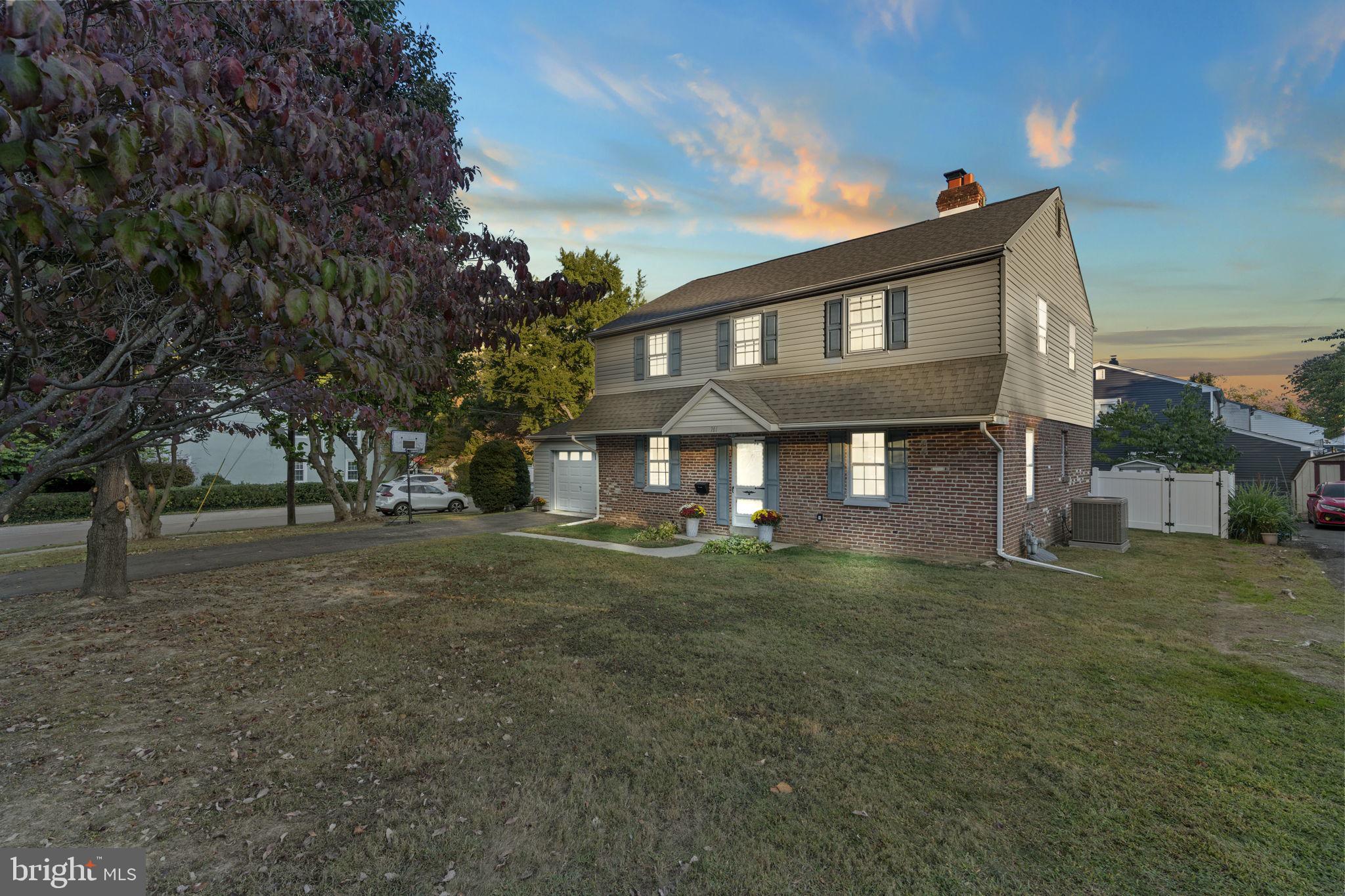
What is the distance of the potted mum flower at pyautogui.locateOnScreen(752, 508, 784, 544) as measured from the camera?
43.9 feet

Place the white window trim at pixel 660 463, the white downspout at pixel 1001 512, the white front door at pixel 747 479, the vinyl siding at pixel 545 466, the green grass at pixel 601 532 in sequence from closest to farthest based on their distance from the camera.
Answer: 1. the white downspout at pixel 1001 512
2. the green grass at pixel 601 532
3. the white front door at pixel 747 479
4. the white window trim at pixel 660 463
5. the vinyl siding at pixel 545 466

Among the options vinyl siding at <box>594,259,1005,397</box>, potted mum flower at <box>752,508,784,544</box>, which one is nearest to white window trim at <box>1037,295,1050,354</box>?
vinyl siding at <box>594,259,1005,397</box>

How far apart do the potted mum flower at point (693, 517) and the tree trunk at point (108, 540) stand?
1066cm

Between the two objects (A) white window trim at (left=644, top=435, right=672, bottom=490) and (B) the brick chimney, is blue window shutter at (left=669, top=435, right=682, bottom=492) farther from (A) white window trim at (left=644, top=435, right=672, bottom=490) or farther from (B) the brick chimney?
(B) the brick chimney

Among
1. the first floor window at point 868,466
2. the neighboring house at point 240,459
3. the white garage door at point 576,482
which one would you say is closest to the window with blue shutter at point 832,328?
the first floor window at point 868,466

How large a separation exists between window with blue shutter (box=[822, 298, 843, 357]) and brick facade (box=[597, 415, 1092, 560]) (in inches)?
80.0

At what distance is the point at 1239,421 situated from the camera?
1367 inches

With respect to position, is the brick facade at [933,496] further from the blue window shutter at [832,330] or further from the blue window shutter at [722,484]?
the blue window shutter at [832,330]

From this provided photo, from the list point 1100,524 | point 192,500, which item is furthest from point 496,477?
point 1100,524

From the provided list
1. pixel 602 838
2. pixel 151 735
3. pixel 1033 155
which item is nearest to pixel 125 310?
pixel 151 735

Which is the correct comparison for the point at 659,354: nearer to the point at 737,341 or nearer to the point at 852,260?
the point at 737,341

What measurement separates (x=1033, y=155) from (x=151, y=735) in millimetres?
17797

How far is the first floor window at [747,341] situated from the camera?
15.0m

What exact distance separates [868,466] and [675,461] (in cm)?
536
